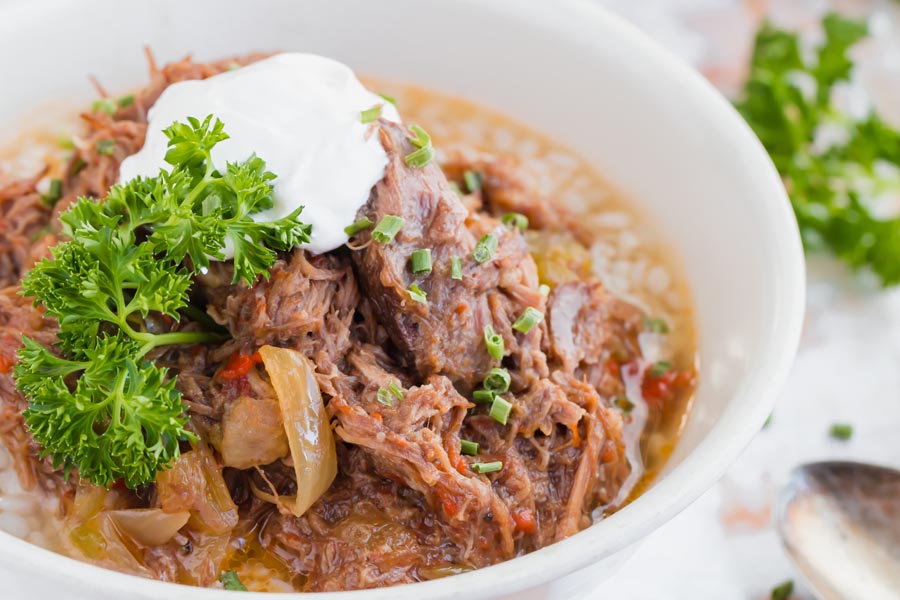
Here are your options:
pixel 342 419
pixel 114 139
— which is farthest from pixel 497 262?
pixel 114 139

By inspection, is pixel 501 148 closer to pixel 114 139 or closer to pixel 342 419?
pixel 114 139

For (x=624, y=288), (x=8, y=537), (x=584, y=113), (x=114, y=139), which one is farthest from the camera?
(x=584, y=113)

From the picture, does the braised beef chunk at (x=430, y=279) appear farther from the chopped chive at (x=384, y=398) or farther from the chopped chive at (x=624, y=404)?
the chopped chive at (x=624, y=404)

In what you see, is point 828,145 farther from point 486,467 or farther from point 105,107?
point 105,107

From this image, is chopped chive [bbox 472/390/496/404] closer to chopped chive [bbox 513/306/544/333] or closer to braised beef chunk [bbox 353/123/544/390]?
braised beef chunk [bbox 353/123/544/390]

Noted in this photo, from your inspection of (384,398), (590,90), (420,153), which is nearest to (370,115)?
(420,153)
